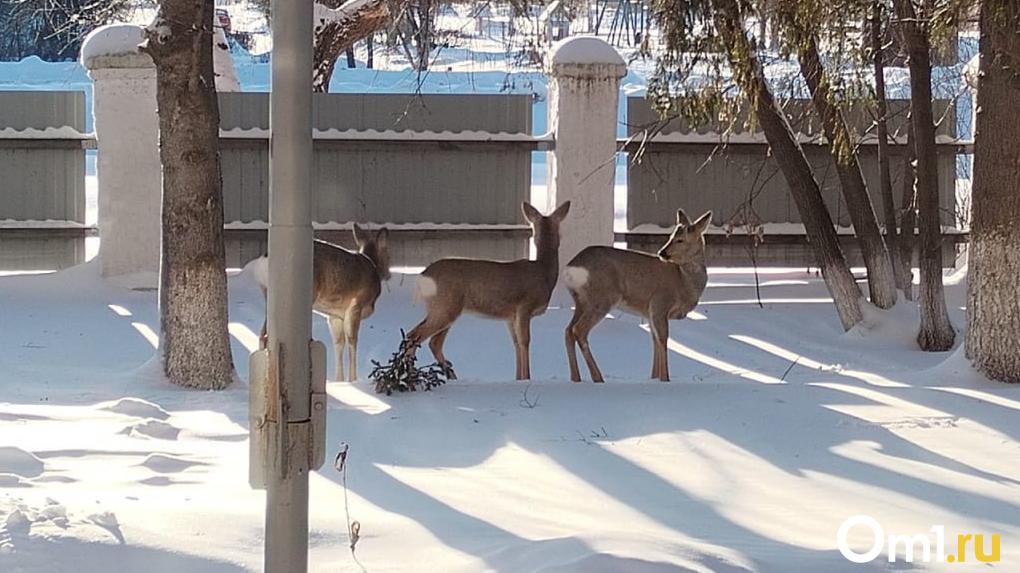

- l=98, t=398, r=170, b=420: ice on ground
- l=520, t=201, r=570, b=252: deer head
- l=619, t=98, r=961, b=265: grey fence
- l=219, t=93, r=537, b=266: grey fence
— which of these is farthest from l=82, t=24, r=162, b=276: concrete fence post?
l=98, t=398, r=170, b=420: ice on ground

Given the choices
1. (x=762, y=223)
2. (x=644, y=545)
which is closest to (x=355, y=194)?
(x=762, y=223)

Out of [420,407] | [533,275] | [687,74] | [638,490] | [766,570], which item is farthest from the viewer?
[687,74]

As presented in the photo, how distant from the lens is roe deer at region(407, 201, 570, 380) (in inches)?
409

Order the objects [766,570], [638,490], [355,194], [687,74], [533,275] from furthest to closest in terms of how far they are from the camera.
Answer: [355,194] < [687,74] < [533,275] < [638,490] < [766,570]

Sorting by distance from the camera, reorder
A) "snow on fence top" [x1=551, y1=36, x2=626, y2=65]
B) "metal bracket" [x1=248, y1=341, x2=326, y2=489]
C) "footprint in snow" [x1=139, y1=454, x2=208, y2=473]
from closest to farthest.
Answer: "metal bracket" [x1=248, y1=341, x2=326, y2=489]
"footprint in snow" [x1=139, y1=454, x2=208, y2=473]
"snow on fence top" [x1=551, y1=36, x2=626, y2=65]

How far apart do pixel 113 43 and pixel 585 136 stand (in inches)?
219

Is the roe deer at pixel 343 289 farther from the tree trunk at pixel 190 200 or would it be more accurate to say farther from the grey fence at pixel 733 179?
the grey fence at pixel 733 179

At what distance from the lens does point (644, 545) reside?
5.35m

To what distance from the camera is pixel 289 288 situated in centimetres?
417

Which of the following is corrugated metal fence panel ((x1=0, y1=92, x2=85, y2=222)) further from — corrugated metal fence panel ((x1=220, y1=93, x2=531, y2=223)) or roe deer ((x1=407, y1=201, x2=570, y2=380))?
roe deer ((x1=407, y1=201, x2=570, y2=380))

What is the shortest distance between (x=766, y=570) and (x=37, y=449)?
412cm

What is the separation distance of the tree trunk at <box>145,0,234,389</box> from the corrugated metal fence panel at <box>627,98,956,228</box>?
7.26m

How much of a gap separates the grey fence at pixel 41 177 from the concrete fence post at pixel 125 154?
780 mm

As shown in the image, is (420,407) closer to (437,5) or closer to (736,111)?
(736,111)
